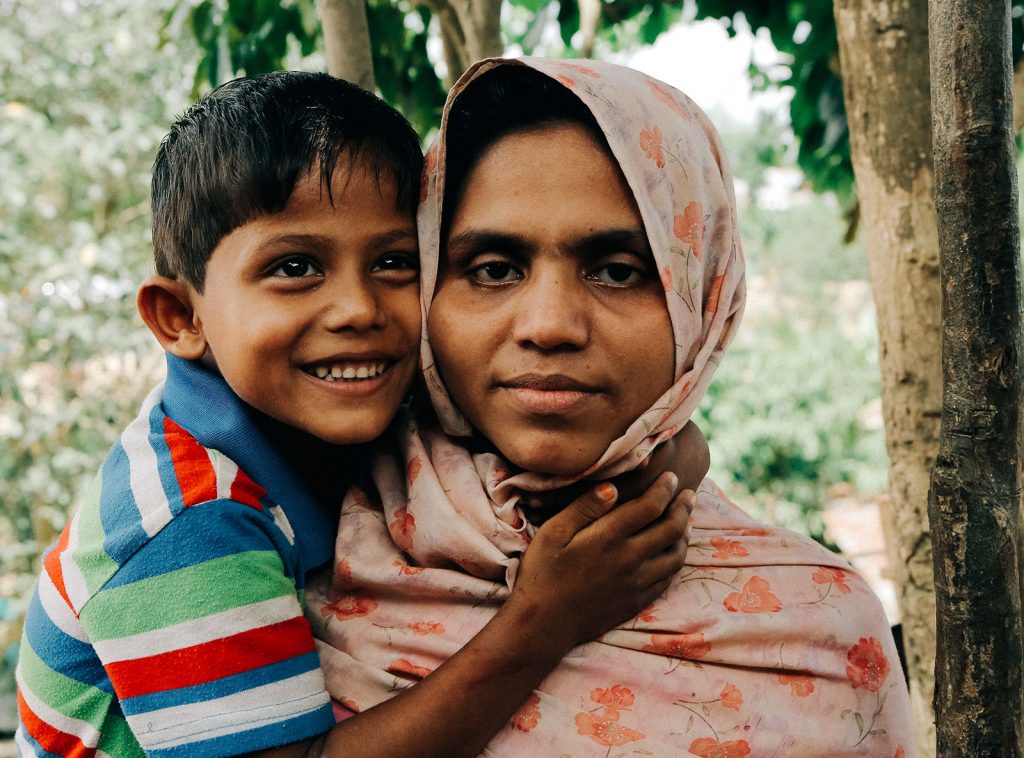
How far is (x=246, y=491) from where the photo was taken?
132 centimetres

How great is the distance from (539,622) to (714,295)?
59 cm

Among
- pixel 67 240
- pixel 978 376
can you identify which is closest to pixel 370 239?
pixel 978 376

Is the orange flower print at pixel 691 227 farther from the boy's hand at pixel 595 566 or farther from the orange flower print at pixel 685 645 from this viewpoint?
the orange flower print at pixel 685 645

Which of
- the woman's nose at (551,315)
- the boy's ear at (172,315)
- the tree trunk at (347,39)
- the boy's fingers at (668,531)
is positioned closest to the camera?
the woman's nose at (551,315)

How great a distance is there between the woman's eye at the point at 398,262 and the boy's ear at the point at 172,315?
307 mm

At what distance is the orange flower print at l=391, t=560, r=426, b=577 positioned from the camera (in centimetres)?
143

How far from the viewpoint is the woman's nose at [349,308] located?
135 centimetres

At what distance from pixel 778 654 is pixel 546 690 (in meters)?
0.35

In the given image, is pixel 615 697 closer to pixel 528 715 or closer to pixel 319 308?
pixel 528 715

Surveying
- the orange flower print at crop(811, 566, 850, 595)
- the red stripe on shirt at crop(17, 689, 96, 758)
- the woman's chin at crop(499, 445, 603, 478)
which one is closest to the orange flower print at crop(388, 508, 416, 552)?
the woman's chin at crop(499, 445, 603, 478)

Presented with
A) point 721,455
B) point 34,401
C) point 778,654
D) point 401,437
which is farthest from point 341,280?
point 721,455

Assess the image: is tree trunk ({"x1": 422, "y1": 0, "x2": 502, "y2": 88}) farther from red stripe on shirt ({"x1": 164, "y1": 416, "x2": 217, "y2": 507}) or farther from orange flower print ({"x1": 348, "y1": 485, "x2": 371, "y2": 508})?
red stripe on shirt ({"x1": 164, "y1": 416, "x2": 217, "y2": 507})

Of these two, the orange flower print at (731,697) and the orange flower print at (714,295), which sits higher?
the orange flower print at (714,295)

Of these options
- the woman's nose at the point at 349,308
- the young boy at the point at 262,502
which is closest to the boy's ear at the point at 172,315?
the young boy at the point at 262,502
